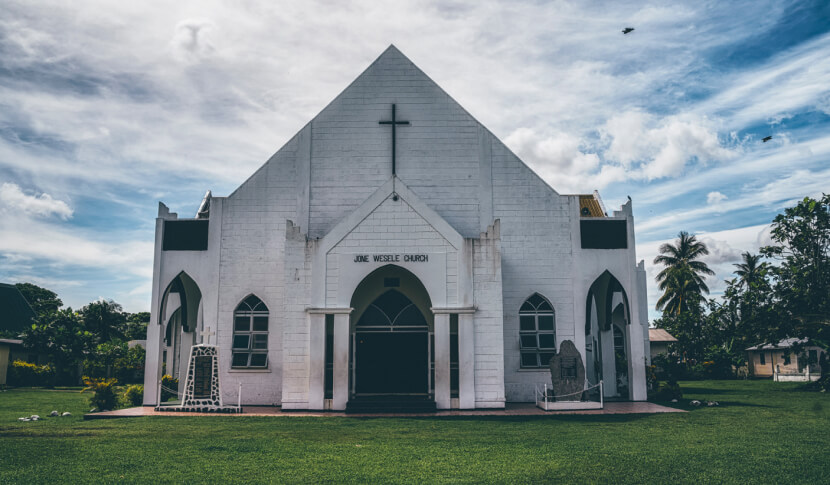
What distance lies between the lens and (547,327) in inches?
938

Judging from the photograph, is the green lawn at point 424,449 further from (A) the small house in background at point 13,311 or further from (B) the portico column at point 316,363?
(A) the small house in background at point 13,311

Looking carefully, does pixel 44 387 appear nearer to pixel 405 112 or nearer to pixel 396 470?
pixel 405 112

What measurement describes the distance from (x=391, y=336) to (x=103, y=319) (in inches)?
1285

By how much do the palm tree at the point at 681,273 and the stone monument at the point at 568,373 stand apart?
3565 centimetres

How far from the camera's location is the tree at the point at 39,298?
6469 centimetres

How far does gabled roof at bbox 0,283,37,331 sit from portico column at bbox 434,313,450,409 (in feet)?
141

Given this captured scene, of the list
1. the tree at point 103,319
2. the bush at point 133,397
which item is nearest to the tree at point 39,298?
the tree at point 103,319

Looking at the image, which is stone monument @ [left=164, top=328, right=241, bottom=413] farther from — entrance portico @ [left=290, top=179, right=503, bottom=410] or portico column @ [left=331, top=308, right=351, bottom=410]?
portico column @ [left=331, top=308, right=351, bottom=410]

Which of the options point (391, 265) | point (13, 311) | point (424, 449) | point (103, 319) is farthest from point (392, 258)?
point (13, 311)

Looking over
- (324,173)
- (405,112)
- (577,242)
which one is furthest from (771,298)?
(324,173)

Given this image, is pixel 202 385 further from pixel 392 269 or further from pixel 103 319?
pixel 103 319

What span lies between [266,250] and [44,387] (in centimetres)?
2161

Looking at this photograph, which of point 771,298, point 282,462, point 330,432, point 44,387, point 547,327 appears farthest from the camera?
point 44,387

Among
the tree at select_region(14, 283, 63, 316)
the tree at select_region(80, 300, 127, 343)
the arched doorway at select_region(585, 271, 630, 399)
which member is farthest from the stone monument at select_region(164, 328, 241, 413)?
the tree at select_region(14, 283, 63, 316)
